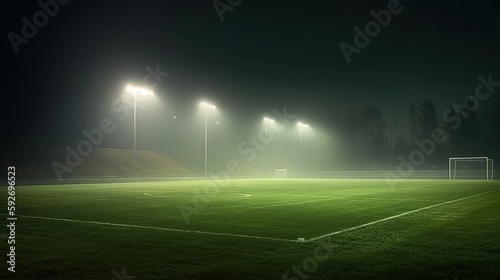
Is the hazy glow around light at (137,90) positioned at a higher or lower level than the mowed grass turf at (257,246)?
higher

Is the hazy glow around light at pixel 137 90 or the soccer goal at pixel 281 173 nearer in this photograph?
the hazy glow around light at pixel 137 90

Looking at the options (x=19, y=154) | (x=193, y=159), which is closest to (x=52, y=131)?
(x=19, y=154)

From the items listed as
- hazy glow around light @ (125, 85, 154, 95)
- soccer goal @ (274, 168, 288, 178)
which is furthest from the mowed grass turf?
soccer goal @ (274, 168, 288, 178)

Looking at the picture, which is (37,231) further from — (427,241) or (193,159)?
(193,159)

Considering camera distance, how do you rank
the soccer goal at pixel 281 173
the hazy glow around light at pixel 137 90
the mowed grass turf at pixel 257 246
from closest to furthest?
the mowed grass turf at pixel 257 246 → the hazy glow around light at pixel 137 90 → the soccer goal at pixel 281 173

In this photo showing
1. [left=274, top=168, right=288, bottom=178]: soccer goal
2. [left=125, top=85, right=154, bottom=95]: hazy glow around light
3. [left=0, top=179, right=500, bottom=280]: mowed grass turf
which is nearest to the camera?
[left=0, top=179, right=500, bottom=280]: mowed grass turf

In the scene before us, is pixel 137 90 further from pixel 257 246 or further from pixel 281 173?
pixel 257 246

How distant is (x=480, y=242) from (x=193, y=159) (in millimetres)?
63760

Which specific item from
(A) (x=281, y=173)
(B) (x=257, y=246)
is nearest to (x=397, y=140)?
(A) (x=281, y=173)

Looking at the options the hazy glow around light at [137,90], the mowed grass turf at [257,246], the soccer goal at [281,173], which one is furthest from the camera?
the soccer goal at [281,173]

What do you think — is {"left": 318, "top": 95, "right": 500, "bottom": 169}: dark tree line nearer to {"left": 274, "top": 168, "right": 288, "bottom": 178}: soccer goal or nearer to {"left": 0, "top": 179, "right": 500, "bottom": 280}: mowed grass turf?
{"left": 274, "top": 168, "right": 288, "bottom": 178}: soccer goal

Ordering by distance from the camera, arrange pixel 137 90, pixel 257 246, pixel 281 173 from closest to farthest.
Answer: pixel 257 246 → pixel 137 90 → pixel 281 173

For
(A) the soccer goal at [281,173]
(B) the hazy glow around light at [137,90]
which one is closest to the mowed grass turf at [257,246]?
(B) the hazy glow around light at [137,90]

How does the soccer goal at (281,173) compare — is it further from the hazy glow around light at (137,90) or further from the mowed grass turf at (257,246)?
the mowed grass turf at (257,246)
